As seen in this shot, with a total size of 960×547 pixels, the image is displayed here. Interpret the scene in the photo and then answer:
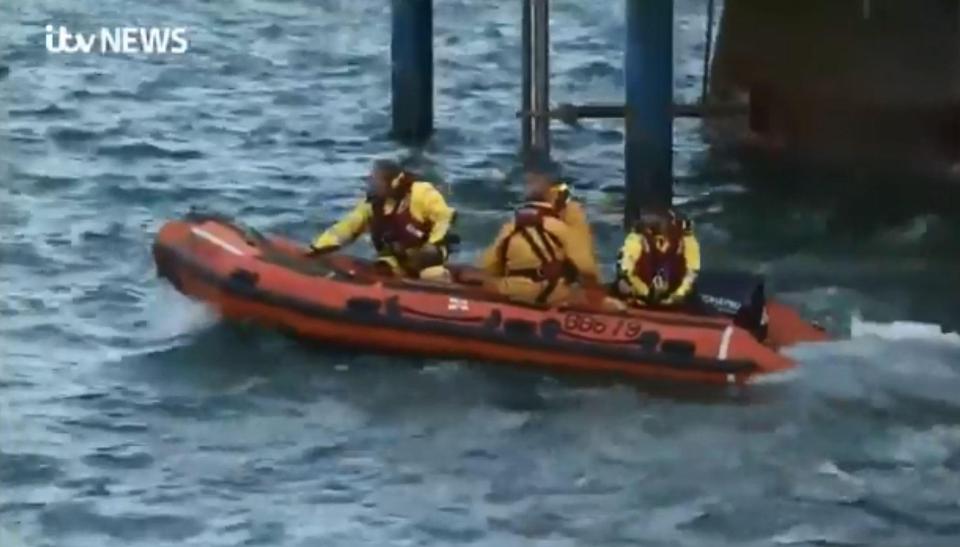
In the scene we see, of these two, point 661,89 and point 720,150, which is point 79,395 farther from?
point 720,150

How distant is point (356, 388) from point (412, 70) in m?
3.68

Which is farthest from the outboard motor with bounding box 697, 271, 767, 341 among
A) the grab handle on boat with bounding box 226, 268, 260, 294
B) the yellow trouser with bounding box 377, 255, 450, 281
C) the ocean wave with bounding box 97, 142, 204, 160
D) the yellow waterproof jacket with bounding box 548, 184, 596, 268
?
the ocean wave with bounding box 97, 142, 204, 160

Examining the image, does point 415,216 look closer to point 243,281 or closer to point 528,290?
point 528,290

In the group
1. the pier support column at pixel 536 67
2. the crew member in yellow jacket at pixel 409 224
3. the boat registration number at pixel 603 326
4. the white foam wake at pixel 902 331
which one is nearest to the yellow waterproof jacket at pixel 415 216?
the crew member in yellow jacket at pixel 409 224

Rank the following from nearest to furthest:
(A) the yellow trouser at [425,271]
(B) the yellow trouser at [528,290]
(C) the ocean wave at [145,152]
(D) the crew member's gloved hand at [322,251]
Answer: (B) the yellow trouser at [528,290], (A) the yellow trouser at [425,271], (D) the crew member's gloved hand at [322,251], (C) the ocean wave at [145,152]

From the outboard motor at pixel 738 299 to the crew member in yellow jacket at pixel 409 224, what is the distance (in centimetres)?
100

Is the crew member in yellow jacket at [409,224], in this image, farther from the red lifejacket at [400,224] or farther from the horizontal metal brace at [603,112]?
the horizontal metal brace at [603,112]

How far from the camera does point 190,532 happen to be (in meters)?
7.50

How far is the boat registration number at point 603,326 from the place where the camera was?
8.76 metres

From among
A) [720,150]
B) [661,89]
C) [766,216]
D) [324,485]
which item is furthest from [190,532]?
[720,150]

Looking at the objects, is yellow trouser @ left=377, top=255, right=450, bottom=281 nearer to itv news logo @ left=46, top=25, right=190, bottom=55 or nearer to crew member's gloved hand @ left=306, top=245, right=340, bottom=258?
crew member's gloved hand @ left=306, top=245, right=340, bottom=258

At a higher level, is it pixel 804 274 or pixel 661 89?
pixel 661 89

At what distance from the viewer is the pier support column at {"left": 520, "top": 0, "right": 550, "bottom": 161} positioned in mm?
11266

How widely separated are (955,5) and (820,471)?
3.73 m
